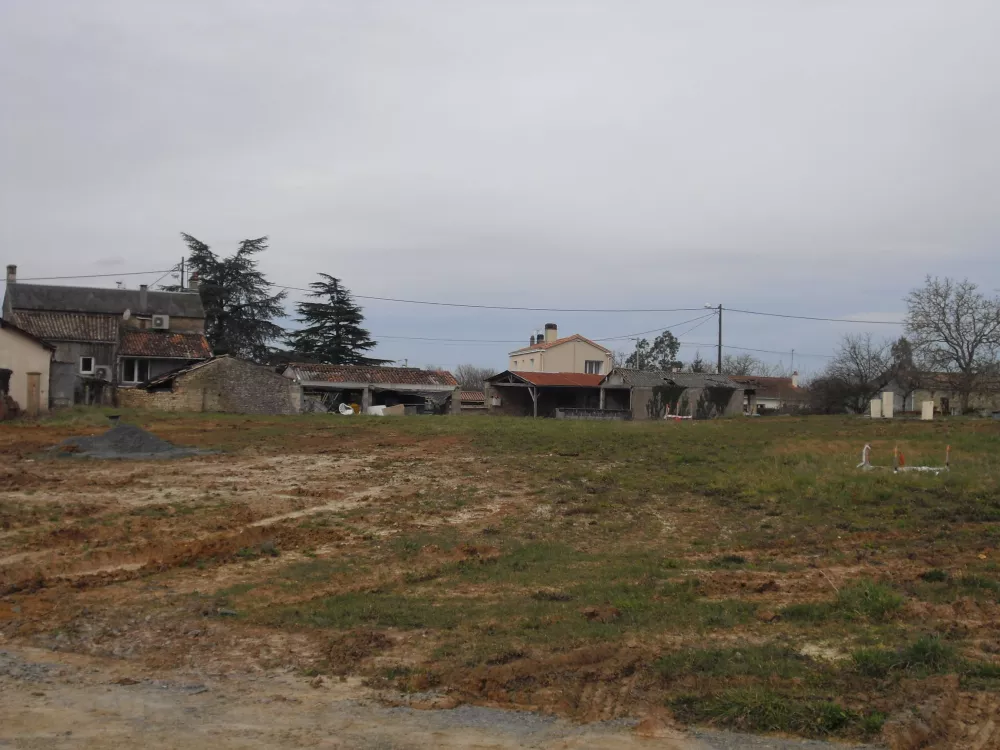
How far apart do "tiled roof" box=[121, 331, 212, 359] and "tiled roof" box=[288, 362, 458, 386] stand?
5328 millimetres

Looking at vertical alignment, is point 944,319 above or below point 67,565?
above

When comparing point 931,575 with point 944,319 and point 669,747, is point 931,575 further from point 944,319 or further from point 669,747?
point 944,319

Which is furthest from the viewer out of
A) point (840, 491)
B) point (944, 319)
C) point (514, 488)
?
point (944, 319)

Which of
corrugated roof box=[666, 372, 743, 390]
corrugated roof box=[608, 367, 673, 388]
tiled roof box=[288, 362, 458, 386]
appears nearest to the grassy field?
tiled roof box=[288, 362, 458, 386]

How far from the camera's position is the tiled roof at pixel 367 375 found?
4822 cm

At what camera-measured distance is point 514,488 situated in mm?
18531

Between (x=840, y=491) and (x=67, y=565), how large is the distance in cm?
1287

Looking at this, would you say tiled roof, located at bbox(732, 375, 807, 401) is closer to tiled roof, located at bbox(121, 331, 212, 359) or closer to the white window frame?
tiled roof, located at bbox(121, 331, 212, 359)

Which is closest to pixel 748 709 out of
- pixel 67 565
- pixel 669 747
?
pixel 669 747

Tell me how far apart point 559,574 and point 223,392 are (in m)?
33.7

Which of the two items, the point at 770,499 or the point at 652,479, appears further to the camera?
the point at 652,479

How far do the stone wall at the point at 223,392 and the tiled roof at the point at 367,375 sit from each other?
3890 millimetres

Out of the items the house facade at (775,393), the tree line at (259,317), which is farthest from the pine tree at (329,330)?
the house facade at (775,393)

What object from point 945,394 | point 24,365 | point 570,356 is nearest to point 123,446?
point 24,365
